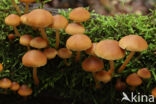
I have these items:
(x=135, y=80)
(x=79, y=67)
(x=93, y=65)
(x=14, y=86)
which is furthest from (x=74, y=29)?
(x=14, y=86)

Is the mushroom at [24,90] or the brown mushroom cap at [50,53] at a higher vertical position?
the brown mushroom cap at [50,53]

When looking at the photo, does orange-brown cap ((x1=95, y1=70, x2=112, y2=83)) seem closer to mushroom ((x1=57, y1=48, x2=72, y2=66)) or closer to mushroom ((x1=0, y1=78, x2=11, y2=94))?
mushroom ((x1=57, y1=48, x2=72, y2=66))

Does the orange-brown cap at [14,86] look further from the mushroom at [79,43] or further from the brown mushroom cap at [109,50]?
the brown mushroom cap at [109,50]

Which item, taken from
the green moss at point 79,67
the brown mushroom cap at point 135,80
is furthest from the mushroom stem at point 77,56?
the brown mushroom cap at point 135,80

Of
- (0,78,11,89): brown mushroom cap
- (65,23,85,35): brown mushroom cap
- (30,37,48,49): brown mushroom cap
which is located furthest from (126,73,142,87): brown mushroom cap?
(0,78,11,89): brown mushroom cap

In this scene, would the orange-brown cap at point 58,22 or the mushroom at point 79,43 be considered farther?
the orange-brown cap at point 58,22

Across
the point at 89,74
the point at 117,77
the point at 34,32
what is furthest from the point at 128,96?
the point at 34,32

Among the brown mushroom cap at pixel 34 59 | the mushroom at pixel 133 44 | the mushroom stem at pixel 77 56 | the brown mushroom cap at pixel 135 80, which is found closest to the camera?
the mushroom at pixel 133 44
